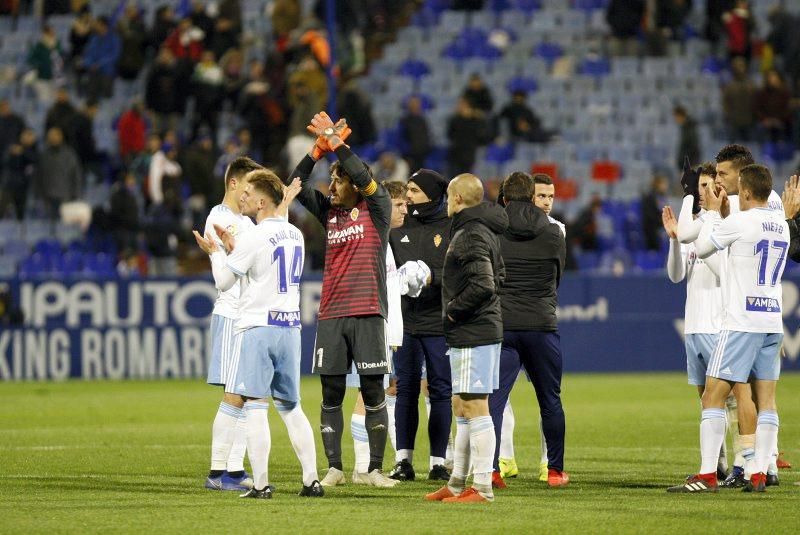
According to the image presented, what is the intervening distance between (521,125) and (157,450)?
15.5m

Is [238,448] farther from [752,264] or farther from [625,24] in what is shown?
[625,24]

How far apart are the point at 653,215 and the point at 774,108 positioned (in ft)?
14.3

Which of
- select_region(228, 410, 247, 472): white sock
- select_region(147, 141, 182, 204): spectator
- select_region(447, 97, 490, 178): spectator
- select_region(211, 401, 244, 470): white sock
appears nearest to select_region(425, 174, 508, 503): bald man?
select_region(211, 401, 244, 470): white sock

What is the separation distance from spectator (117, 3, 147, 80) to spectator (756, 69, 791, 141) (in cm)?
1212

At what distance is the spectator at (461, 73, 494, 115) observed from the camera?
26766 mm

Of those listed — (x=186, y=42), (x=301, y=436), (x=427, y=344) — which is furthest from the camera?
(x=186, y=42)

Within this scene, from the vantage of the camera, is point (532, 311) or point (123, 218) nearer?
point (532, 311)

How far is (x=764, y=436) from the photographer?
9.77 metres

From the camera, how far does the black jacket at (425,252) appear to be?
10.7 m

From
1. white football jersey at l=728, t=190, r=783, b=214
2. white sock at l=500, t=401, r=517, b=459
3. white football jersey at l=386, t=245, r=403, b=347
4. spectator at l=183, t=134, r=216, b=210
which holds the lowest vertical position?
white sock at l=500, t=401, r=517, b=459

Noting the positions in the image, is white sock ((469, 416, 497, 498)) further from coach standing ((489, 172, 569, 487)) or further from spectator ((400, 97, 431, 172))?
spectator ((400, 97, 431, 172))

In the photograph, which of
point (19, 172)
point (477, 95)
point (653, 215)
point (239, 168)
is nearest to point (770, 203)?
point (239, 168)

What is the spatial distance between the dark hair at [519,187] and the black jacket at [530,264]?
0.18 feet

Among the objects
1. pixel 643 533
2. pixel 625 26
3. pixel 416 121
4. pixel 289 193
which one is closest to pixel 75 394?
pixel 416 121
